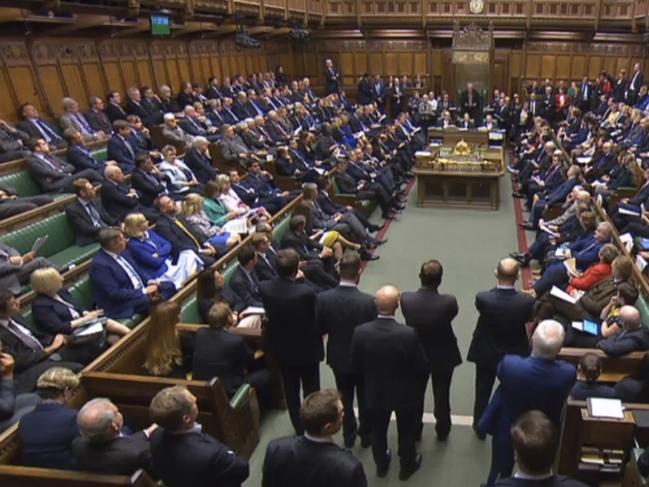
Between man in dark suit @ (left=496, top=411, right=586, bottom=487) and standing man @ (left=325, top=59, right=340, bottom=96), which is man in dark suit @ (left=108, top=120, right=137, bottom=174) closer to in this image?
man in dark suit @ (left=496, top=411, right=586, bottom=487)

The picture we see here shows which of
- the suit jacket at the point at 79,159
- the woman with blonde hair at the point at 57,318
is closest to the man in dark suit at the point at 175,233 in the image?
the woman with blonde hair at the point at 57,318

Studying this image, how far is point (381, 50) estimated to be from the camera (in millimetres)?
17438

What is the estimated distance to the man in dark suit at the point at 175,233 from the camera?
17.0 ft

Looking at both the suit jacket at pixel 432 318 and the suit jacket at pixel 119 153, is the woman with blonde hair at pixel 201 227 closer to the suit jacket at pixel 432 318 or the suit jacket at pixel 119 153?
Answer: the suit jacket at pixel 119 153

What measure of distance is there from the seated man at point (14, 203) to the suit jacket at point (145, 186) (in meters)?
0.98

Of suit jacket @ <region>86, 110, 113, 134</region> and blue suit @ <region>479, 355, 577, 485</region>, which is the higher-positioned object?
suit jacket @ <region>86, 110, 113, 134</region>

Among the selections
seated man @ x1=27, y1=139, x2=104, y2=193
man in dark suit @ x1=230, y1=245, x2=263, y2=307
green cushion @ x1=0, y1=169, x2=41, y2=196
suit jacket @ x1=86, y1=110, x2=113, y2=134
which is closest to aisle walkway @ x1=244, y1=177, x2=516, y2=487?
man in dark suit @ x1=230, y1=245, x2=263, y2=307

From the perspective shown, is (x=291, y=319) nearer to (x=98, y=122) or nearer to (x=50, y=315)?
(x=50, y=315)

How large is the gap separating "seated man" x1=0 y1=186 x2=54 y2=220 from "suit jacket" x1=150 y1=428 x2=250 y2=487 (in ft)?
12.0

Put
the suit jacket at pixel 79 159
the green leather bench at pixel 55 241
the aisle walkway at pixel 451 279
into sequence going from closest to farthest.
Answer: the aisle walkway at pixel 451 279
the green leather bench at pixel 55 241
the suit jacket at pixel 79 159

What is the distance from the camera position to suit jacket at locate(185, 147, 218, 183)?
762 centimetres

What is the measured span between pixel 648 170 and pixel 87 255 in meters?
7.09

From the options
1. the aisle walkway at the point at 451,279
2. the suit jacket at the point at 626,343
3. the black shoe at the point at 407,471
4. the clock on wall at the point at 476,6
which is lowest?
the aisle walkway at the point at 451,279

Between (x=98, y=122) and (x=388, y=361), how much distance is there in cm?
705
